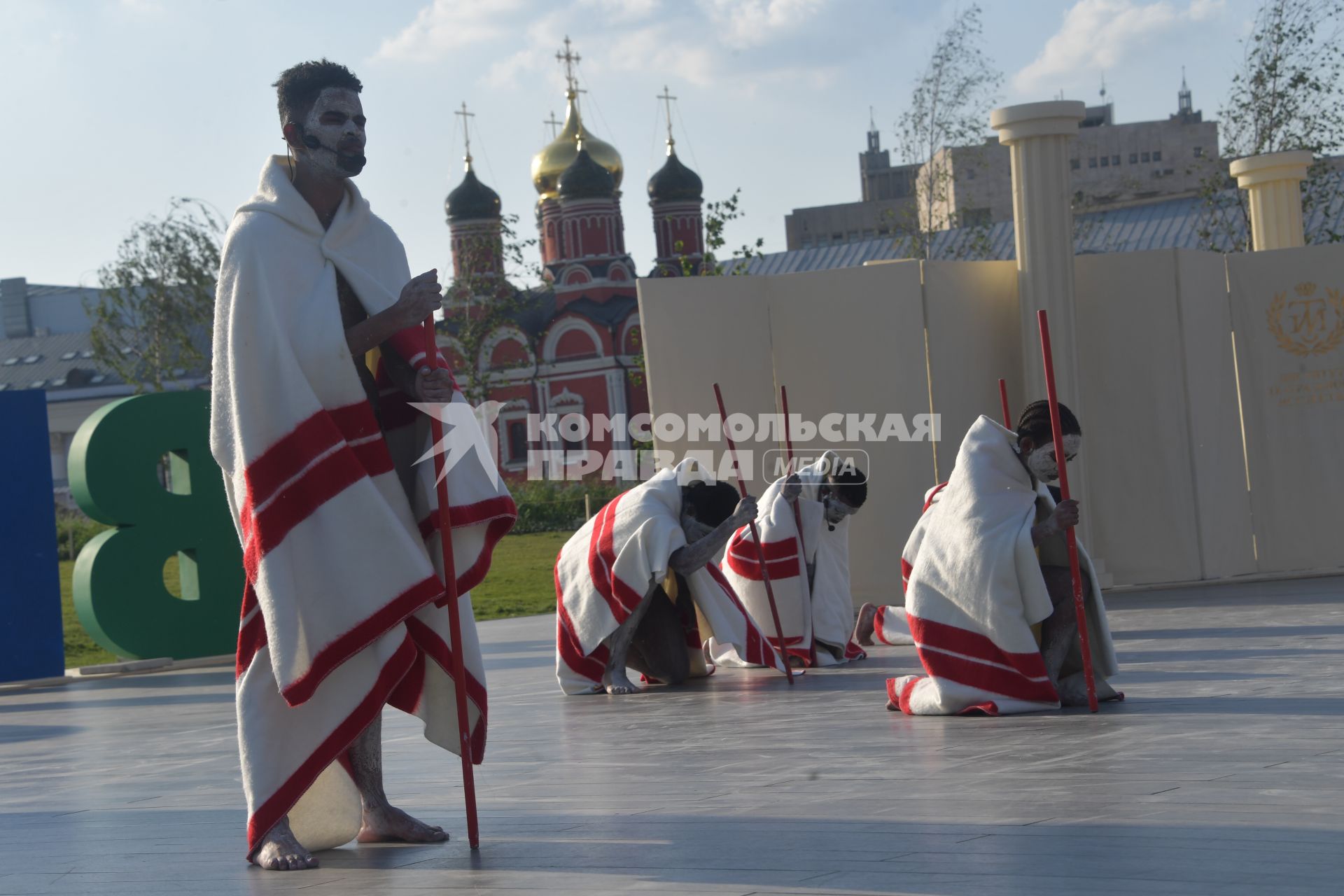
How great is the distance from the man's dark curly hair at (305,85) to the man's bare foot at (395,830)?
1878 millimetres

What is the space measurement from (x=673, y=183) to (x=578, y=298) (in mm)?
4643

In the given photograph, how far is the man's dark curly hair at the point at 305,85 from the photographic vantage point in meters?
4.34

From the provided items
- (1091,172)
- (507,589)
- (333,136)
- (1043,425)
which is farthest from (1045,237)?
(1091,172)

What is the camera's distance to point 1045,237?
11961 millimetres

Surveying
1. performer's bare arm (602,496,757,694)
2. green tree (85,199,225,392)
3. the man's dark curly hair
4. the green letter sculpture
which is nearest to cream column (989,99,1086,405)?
performer's bare arm (602,496,757,694)

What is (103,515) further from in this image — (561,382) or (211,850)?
(561,382)

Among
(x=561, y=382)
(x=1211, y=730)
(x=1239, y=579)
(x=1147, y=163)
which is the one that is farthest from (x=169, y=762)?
(x=1147, y=163)

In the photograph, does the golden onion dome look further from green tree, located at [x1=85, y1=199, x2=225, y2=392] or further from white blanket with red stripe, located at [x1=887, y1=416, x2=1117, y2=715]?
white blanket with red stripe, located at [x1=887, y1=416, x2=1117, y2=715]

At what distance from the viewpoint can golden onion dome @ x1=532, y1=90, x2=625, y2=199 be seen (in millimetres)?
48594

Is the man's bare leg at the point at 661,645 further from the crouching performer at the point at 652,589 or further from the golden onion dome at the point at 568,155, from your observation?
the golden onion dome at the point at 568,155

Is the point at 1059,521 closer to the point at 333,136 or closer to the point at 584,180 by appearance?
the point at 333,136

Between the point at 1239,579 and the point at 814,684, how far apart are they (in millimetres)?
5734

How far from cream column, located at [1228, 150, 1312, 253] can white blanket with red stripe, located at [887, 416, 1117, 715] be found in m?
9.59

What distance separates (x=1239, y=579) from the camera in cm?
1223
